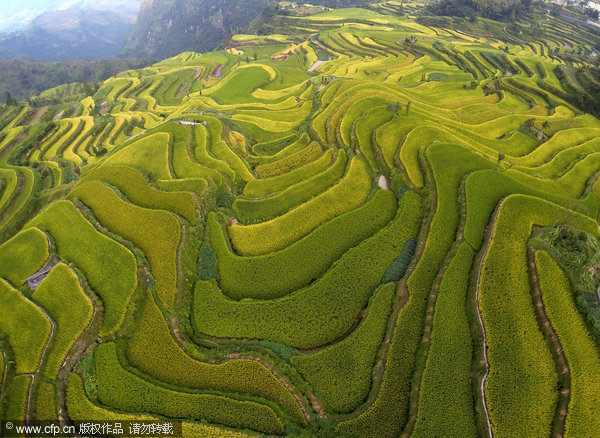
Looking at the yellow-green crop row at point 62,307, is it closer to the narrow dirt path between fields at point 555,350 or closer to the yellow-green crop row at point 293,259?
the yellow-green crop row at point 293,259

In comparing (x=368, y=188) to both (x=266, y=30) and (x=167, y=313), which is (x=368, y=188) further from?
(x=266, y=30)

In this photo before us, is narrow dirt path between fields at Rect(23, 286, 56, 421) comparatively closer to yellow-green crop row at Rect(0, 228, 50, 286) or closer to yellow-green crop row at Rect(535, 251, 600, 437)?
yellow-green crop row at Rect(0, 228, 50, 286)

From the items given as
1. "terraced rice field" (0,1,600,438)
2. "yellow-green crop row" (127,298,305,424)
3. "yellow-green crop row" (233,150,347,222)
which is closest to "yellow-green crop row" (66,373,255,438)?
"terraced rice field" (0,1,600,438)

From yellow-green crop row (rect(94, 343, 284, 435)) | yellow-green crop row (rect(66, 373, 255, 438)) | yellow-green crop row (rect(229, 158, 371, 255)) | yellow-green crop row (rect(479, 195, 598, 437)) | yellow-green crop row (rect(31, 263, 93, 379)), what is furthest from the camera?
yellow-green crop row (rect(229, 158, 371, 255))

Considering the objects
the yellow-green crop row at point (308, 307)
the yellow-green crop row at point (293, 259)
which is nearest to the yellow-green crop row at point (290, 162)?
the yellow-green crop row at point (293, 259)

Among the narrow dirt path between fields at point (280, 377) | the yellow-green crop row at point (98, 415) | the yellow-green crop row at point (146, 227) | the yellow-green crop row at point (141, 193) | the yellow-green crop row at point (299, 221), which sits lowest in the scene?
the yellow-green crop row at point (98, 415)

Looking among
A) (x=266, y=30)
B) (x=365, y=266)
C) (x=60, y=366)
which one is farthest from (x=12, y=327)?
(x=266, y=30)

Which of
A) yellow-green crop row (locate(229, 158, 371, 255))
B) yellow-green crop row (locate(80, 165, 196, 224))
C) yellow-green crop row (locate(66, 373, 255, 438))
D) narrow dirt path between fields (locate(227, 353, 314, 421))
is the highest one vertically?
yellow-green crop row (locate(229, 158, 371, 255))
